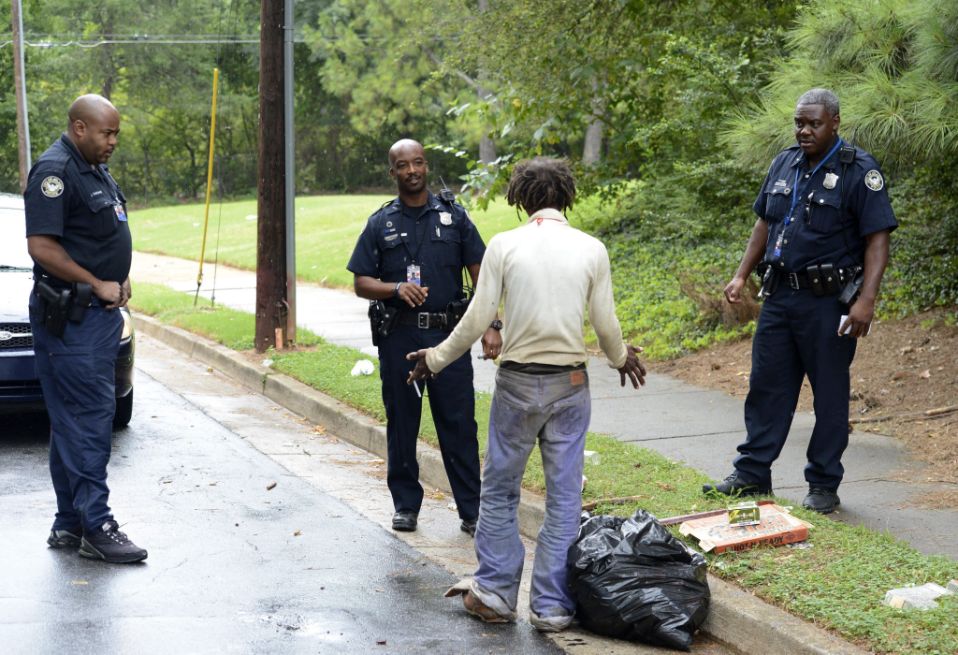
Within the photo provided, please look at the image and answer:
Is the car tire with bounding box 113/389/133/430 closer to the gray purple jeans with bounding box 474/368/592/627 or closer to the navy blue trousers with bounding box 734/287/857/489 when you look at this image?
the gray purple jeans with bounding box 474/368/592/627

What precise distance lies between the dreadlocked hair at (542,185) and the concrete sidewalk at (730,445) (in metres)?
2.26

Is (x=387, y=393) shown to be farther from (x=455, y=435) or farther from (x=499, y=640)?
(x=499, y=640)

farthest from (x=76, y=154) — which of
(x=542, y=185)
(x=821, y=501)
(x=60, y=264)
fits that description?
(x=821, y=501)

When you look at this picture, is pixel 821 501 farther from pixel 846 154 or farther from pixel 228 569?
pixel 228 569

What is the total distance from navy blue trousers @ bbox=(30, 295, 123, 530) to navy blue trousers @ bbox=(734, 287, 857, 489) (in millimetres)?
3129

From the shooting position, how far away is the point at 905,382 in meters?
8.66

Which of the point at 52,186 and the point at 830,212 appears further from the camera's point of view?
the point at 830,212

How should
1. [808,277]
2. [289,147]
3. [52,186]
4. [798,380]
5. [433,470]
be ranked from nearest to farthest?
1. [52,186]
2. [808,277]
3. [798,380]
4. [433,470]
5. [289,147]

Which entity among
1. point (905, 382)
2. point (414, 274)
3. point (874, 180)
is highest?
point (874, 180)

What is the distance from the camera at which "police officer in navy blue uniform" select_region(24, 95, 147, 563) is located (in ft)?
17.0

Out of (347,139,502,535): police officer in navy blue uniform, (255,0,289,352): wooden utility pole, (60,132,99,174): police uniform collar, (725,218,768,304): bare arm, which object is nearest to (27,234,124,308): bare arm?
(60,132,99,174): police uniform collar

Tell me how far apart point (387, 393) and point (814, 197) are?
91.2 inches

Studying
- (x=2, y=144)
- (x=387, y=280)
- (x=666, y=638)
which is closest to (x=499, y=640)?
(x=666, y=638)

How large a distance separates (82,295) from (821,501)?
3656 millimetres
